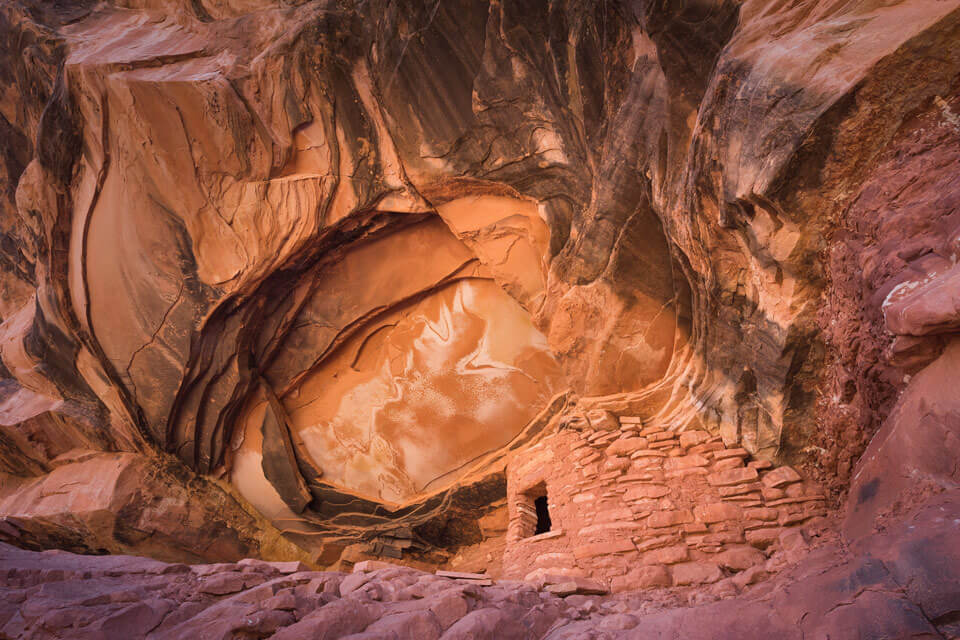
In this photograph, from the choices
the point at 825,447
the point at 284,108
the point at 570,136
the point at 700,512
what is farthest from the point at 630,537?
the point at 284,108

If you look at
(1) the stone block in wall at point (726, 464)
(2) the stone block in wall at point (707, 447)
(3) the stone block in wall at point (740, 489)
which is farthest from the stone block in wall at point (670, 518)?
(2) the stone block in wall at point (707, 447)

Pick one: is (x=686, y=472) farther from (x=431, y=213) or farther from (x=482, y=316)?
(x=431, y=213)

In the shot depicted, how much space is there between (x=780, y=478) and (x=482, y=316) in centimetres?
381

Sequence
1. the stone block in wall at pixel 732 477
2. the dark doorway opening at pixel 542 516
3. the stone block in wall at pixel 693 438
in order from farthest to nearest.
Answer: the dark doorway opening at pixel 542 516 → the stone block in wall at pixel 693 438 → the stone block in wall at pixel 732 477

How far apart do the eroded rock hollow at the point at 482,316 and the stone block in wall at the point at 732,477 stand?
0.02m

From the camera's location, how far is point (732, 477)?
364 cm

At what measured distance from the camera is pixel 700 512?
3578 millimetres

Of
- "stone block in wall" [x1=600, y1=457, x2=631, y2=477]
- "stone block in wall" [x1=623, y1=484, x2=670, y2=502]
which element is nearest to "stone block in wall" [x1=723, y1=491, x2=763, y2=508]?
"stone block in wall" [x1=623, y1=484, x2=670, y2=502]

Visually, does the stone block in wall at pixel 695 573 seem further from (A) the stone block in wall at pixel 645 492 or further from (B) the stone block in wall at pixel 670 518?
(A) the stone block in wall at pixel 645 492

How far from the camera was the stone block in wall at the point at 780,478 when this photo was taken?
3448 millimetres

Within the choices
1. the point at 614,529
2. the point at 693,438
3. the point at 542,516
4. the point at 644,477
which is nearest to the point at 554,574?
the point at 614,529

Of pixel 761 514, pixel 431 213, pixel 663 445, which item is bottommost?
pixel 761 514

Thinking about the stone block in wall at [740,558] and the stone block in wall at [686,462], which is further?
the stone block in wall at [686,462]

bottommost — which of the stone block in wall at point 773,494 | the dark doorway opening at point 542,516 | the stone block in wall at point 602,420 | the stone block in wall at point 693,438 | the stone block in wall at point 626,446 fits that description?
the dark doorway opening at point 542,516
